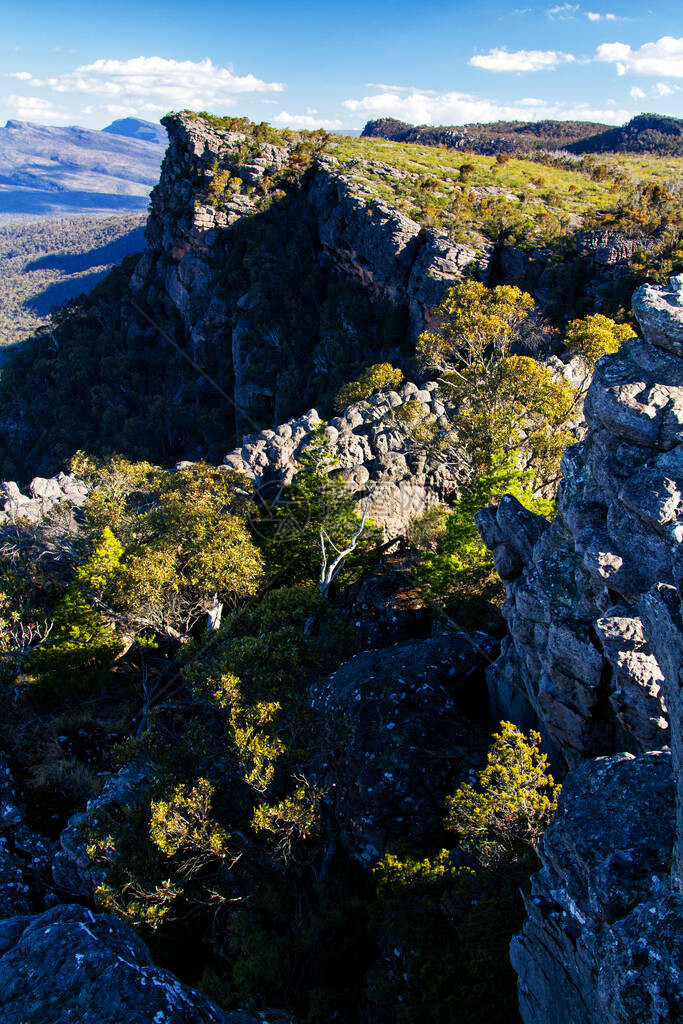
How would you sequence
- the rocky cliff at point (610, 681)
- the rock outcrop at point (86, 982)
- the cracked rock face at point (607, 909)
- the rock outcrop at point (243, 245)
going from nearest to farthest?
the cracked rock face at point (607, 909) → the rocky cliff at point (610, 681) → the rock outcrop at point (86, 982) → the rock outcrop at point (243, 245)

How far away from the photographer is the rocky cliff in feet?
23.1

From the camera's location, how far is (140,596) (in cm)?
2202

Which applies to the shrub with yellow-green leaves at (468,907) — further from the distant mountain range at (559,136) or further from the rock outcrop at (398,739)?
the distant mountain range at (559,136)

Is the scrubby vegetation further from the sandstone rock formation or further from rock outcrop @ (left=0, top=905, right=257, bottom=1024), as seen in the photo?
rock outcrop @ (left=0, top=905, right=257, bottom=1024)

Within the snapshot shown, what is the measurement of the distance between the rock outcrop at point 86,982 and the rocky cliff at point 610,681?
18.3ft

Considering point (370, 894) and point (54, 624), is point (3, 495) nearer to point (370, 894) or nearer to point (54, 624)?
point (54, 624)

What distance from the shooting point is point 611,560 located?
11438mm

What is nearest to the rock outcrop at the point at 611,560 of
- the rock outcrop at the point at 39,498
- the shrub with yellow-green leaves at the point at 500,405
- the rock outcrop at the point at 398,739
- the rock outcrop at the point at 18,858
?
the rock outcrop at the point at 398,739

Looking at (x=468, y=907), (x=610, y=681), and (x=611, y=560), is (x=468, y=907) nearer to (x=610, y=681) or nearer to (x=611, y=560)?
(x=610, y=681)

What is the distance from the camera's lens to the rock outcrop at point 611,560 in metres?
10.8

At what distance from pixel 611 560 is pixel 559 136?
17828cm

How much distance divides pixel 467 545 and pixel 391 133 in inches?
7390

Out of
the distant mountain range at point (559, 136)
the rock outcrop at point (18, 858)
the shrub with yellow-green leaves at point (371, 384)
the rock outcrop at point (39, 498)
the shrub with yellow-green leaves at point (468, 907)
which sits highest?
the distant mountain range at point (559, 136)

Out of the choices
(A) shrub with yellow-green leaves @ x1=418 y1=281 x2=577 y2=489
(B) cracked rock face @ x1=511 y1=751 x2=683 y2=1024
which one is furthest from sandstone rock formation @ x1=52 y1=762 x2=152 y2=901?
(A) shrub with yellow-green leaves @ x1=418 y1=281 x2=577 y2=489
